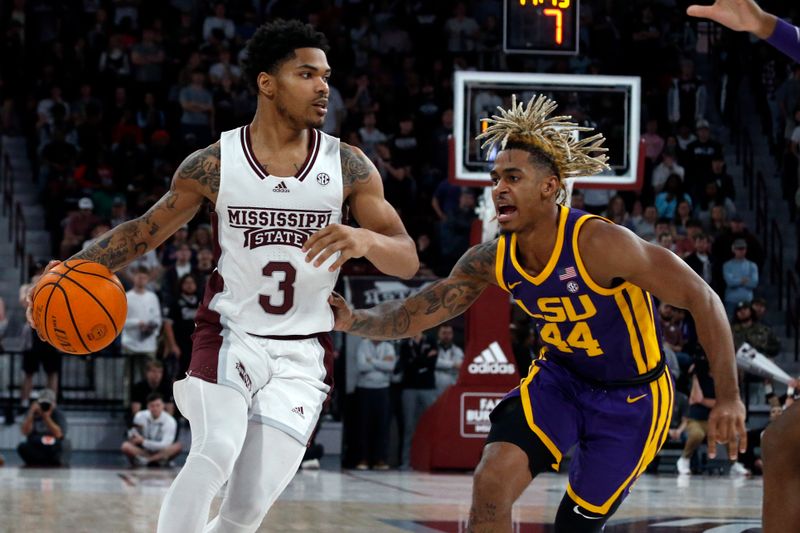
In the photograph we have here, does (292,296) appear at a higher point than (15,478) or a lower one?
higher

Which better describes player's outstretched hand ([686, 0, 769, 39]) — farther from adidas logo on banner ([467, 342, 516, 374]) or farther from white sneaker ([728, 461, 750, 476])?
white sneaker ([728, 461, 750, 476])

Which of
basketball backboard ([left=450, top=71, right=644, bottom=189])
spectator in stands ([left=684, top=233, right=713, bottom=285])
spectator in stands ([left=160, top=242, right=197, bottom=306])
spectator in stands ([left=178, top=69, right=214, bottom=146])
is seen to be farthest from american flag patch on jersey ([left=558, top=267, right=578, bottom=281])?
spectator in stands ([left=178, top=69, right=214, bottom=146])

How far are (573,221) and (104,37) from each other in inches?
512

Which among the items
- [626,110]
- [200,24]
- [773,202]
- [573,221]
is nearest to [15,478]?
[626,110]

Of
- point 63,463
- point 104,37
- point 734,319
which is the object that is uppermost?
point 104,37

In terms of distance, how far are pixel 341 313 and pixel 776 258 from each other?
516 inches

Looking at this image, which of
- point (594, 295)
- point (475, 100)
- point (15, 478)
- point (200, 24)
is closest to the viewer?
point (594, 295)

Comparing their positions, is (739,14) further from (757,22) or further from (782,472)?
(782,472)

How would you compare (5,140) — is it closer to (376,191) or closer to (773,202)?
(773,202)

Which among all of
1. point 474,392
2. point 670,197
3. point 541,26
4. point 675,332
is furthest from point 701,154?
point 541,26

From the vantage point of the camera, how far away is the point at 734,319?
1407 cm

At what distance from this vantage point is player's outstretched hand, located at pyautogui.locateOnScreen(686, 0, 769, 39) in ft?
16.3

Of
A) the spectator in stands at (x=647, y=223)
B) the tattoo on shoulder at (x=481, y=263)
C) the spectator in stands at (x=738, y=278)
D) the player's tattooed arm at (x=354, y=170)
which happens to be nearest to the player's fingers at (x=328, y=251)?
the player's tattooed arm at (x=354, y=170)

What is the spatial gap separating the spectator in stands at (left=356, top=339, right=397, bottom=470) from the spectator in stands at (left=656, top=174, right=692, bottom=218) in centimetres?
441
